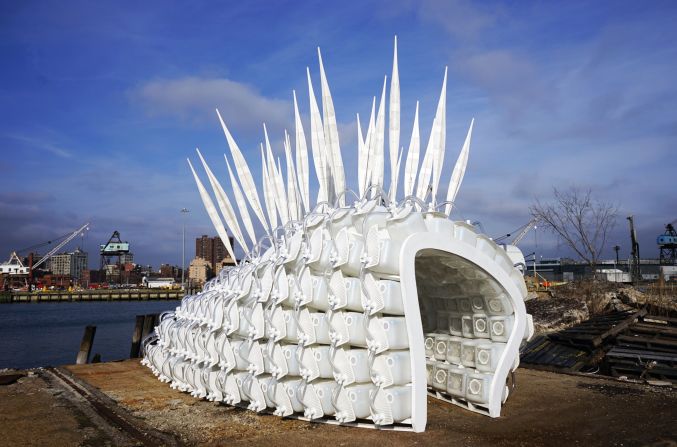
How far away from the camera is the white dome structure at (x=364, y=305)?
11695 millimetres

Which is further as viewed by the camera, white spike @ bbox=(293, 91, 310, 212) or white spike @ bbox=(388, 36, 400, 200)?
white spike @ bbox=(293, 91, 310, 212)

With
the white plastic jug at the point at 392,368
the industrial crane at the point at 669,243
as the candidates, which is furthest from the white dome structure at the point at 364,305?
the industrial crane at the point at 669,243

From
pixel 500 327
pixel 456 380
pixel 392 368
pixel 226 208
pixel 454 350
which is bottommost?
pixel 456 380

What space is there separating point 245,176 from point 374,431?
9.85 m

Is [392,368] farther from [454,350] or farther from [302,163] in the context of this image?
[302,163]

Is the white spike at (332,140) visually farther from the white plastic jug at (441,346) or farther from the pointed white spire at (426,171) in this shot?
the white plastic jug at (441,346)

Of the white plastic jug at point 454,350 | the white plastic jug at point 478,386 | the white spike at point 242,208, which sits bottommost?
the white plastic jug at point 478,386

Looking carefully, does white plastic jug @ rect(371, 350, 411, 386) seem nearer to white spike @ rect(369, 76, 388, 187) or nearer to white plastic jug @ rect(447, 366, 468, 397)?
white plastic jug @ rect(447, 366, 468, 397)

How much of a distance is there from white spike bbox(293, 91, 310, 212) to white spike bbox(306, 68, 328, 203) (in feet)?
1.67

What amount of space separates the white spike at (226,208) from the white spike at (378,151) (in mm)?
6033

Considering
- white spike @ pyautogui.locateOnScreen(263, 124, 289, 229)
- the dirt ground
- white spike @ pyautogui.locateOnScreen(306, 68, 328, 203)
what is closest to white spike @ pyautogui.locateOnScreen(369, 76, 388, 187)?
white spike @ pyautogui.locateOnScreen(306, 68, 328, 203)

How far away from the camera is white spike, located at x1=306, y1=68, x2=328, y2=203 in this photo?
15.5 meters

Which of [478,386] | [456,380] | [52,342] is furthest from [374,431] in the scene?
[52,342]

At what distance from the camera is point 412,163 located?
15516mm
